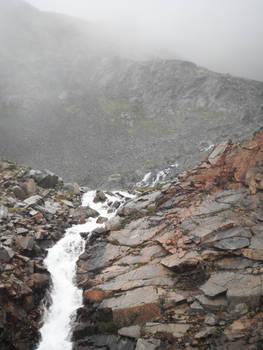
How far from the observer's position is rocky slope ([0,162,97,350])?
16.5 meters

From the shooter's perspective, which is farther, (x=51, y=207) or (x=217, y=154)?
(x=51, y=207)

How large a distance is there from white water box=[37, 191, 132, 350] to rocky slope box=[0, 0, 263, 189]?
3721cm

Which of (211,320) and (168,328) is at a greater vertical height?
(211,320)

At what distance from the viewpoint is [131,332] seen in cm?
1463

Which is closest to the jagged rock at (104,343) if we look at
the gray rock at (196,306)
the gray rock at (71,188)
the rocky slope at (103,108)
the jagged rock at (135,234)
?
the gray rock at (196,306)

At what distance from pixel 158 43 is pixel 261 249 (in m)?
208

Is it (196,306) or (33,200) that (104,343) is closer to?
(196,306)

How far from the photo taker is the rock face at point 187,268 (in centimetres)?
1312

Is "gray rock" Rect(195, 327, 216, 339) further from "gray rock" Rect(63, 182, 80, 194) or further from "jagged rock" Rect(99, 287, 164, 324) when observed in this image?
"gray rock" Rect(63, 182, 80, 194)

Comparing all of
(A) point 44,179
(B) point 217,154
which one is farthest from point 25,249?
(A) point 44,179

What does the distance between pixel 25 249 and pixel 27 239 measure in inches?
31.8

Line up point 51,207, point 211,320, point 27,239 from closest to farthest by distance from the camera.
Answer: point 211,320
point 27,239
point 51,207

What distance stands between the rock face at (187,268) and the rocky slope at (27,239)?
3260 mm

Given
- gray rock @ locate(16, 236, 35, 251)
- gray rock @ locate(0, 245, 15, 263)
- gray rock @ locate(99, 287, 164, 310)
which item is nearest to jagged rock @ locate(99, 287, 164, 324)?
gray rock @ locate(99, 287, 164, 310)
